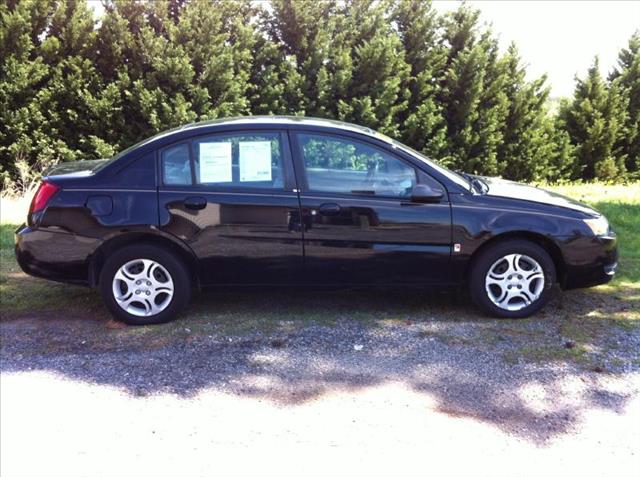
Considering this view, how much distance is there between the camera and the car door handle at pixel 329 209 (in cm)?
515

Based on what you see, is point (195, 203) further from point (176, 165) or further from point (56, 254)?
point (56, 254)

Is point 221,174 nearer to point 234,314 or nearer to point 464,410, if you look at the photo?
point 234,314

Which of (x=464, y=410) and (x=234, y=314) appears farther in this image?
(x=234, y=314)

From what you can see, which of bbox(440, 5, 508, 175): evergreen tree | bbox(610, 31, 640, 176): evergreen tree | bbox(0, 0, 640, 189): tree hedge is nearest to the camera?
bbox(0, 0, 640, 189): tree hedge

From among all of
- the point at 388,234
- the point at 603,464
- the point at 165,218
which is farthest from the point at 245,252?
the point at 603,464

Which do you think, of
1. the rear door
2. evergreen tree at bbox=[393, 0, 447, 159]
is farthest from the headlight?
evergreen tree at bbox=[393, 0, 447, 159]

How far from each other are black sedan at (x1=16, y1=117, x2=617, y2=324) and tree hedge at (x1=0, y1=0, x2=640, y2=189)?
5.44 meters

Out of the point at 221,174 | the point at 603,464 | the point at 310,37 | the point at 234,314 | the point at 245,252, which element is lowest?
the point at 603,464

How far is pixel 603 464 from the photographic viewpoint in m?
3.37

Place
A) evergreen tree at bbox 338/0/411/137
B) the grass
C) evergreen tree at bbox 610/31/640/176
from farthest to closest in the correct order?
evergreen tree at bbox 610/31/640/176, evergreen tree at bbox 338/0/411/137, the grass

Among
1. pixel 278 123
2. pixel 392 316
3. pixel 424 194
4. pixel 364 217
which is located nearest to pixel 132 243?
pixel 278 123

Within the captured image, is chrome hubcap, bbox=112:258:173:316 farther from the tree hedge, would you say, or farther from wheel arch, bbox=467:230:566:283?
the tree hedge

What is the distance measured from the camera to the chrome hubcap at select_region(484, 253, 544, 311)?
17.4 ft

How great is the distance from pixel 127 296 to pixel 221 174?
3.85 ft
